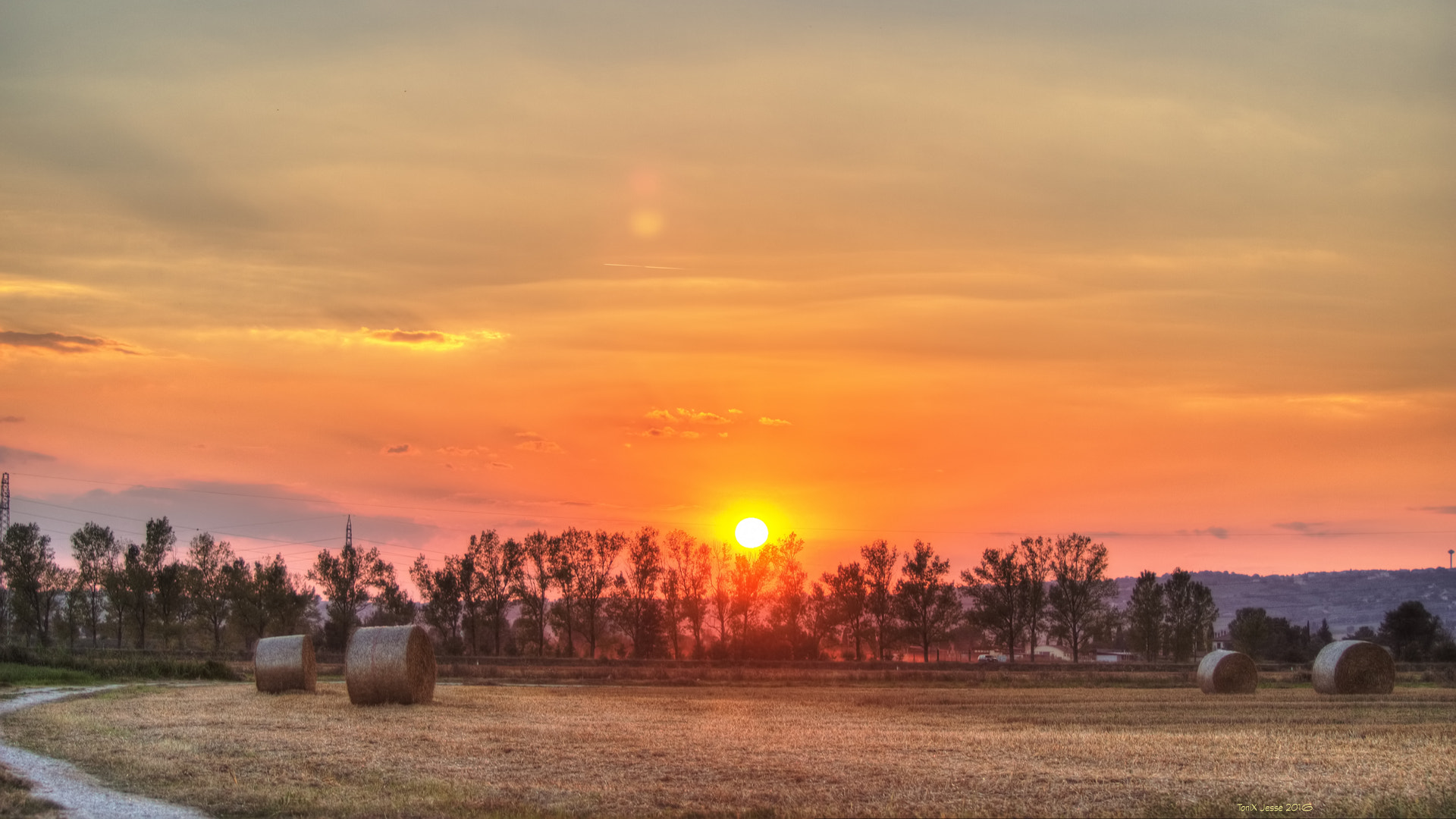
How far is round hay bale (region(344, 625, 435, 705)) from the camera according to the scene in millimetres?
38844

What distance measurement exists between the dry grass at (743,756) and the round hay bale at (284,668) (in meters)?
3.36

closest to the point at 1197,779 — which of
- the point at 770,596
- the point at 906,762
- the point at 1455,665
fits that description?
the point at 906,762

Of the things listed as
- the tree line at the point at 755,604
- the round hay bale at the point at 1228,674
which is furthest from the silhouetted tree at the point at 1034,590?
the round hay bale at the point at 1228,674

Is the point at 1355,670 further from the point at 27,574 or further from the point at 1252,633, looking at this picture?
the point at 27,574

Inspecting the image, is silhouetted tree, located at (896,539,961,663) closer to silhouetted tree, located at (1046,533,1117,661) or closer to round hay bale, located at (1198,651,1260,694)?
silhouetted tree, located at (1046,533,1117,661)

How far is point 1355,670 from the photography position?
50.1 metres

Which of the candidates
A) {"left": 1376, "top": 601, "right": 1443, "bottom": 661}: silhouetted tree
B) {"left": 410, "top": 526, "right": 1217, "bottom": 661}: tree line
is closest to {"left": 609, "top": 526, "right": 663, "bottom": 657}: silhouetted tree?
{"left": 410, "top": 526, "right": 1217, "bottom": 661}: tree line

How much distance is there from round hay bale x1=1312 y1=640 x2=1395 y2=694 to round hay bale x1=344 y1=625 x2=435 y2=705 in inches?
1406

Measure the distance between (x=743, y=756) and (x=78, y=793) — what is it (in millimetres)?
11303

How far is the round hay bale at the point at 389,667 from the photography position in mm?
38844

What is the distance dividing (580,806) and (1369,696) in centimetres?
4063

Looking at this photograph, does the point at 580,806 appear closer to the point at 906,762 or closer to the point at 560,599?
the point at 906,762

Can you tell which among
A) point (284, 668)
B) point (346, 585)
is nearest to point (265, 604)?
point (346, 585)

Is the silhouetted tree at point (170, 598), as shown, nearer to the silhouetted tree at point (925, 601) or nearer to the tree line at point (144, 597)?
the tree line at point (144, 597)
